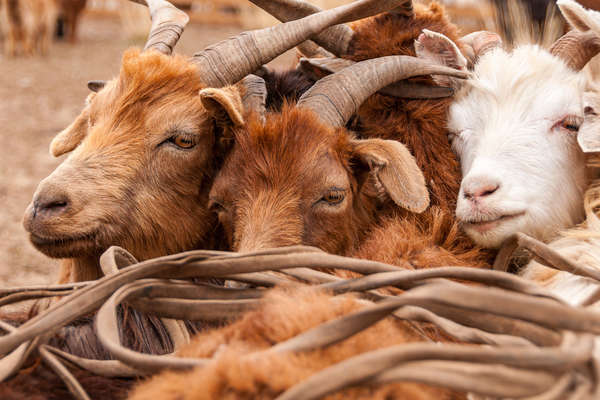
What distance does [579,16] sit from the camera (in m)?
2.30

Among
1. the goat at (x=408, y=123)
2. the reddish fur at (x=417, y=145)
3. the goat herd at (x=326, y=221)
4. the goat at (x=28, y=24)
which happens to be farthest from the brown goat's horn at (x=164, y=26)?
the goat at (x=28, y=24)

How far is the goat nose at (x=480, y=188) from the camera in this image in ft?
7.38

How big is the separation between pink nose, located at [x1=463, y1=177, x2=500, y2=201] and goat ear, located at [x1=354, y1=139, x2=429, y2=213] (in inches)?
6.2

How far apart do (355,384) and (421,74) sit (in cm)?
179

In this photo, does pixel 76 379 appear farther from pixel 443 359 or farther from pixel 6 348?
pixel 443 359

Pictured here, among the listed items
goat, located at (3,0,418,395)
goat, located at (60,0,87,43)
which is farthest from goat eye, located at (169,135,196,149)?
goat, located at (60,0,87,43)

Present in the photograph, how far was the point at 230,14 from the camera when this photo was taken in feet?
68.3

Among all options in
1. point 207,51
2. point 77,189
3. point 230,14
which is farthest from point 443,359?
point 230,14

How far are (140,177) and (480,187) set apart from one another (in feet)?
4.51

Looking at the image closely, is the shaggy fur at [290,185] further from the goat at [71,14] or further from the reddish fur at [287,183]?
the goat at [71,14]

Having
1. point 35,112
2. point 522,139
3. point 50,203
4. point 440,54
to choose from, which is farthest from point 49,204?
point 35,112

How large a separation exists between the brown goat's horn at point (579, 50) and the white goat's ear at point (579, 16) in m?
0.09

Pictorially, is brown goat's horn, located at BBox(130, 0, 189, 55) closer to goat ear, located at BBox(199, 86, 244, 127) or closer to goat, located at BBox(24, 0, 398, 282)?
goat, located at BBox(24, 0, 398, 282)

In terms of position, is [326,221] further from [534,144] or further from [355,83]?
[534,144]
